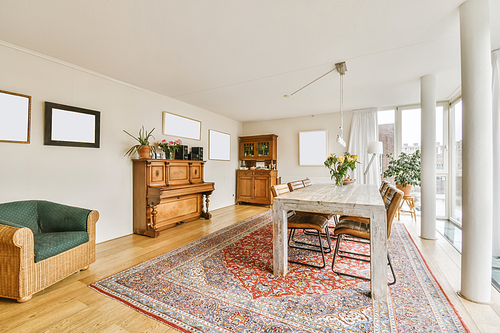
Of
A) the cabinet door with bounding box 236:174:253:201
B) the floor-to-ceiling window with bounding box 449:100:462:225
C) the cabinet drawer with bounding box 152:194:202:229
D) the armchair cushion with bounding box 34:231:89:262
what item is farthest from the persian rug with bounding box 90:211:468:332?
the cabinet door with bounding box 236:174:253:201

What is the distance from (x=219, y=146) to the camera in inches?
240

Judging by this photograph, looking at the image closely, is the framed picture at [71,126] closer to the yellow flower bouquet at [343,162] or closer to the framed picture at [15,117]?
the framed picture at [15,117]

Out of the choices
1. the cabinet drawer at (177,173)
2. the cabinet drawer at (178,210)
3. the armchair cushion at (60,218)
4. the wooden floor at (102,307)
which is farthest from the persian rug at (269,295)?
the cabinet drawer at (177,173)

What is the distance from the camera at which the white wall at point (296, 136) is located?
5.87 meters

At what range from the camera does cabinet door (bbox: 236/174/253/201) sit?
6438 mm

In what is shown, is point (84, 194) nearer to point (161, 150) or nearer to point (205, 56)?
point (161, 150)

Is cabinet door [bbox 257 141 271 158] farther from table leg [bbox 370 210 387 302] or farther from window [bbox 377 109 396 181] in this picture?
table leg [bbox 370 210 387 302]

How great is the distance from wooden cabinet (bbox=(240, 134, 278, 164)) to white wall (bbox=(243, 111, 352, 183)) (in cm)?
30

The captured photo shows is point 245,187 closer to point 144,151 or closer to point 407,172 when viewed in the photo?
point 144,151

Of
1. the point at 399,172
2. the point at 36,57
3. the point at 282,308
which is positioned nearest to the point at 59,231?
the point at 36,57

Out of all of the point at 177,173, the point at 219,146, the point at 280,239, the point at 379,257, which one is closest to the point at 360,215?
the point at 379,257

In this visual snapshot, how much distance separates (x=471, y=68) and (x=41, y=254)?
13.2 feet

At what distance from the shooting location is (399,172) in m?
4.67

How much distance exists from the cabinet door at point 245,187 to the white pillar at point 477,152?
16.0ft
